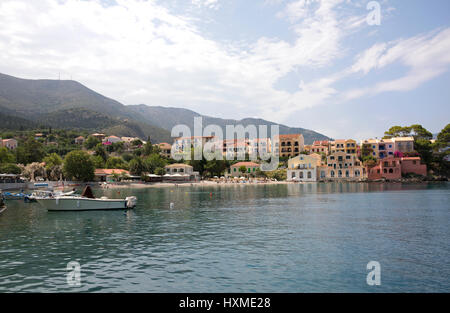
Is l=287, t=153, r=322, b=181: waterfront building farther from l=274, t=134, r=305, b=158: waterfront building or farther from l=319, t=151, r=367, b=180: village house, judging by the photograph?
l=274, t=134, r=305, b=158: waterfront building

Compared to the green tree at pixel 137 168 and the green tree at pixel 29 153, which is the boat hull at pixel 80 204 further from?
the green tree at pixel 29 153

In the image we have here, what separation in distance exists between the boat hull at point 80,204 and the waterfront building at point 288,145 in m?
96.1

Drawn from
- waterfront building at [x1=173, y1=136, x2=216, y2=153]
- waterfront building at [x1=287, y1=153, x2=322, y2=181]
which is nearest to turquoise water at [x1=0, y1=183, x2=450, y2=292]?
waterfront building at [x1=287, y1=153, x2=322, y2=181]

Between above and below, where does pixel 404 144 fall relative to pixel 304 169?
above

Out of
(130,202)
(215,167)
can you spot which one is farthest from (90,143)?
(130,202)

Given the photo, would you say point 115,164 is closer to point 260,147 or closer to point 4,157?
point 4,157

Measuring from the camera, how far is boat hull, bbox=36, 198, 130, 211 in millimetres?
33531

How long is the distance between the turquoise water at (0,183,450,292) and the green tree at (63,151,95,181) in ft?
203

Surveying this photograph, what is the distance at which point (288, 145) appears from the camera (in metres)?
127

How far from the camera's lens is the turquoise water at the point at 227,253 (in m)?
12.1

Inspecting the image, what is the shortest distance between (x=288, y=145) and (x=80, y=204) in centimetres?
10152

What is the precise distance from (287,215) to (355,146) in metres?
92.8

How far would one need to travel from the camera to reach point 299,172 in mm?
104438

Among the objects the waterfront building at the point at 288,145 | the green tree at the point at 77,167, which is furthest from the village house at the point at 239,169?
the green tree at the point at 77,167
